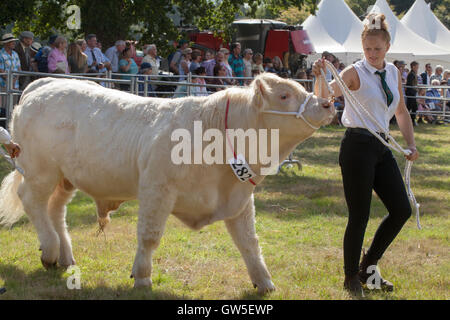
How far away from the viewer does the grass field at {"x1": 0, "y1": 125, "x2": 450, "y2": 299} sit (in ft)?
16.9

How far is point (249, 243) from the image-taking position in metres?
5.06

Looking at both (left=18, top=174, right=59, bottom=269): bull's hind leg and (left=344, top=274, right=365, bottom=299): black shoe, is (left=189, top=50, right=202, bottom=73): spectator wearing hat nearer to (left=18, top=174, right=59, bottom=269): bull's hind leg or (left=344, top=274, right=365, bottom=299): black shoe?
(left=18, top=174, right=59, bottom=269): bull's hind leg

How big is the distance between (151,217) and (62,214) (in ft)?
4.87

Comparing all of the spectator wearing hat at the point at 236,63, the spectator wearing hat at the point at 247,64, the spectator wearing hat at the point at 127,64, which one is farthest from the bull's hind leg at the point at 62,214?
the spectator wearing hat at the point at 247,64

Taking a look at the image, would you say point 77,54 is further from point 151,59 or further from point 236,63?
point 236,63

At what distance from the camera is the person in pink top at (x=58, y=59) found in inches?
470

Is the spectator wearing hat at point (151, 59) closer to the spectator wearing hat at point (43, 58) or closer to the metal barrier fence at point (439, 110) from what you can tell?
the spectator wearing hat at point (43, 58)

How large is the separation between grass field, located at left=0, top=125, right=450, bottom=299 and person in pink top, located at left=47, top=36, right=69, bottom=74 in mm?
3859

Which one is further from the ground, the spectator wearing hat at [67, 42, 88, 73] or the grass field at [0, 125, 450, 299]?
the spectator wearing hat at [67, 42, 88, 73]

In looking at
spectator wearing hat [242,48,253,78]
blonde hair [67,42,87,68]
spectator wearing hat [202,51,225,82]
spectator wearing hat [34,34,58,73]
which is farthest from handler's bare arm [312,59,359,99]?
spectator wearing hat [242,48,253,78]

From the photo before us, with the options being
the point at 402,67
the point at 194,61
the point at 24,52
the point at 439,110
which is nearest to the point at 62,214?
the point at 24,52
